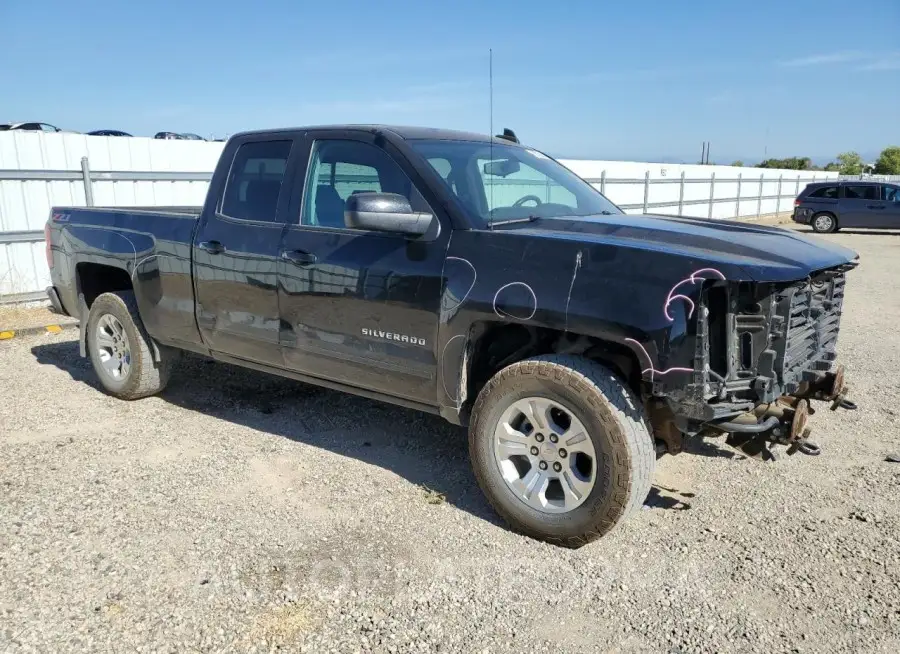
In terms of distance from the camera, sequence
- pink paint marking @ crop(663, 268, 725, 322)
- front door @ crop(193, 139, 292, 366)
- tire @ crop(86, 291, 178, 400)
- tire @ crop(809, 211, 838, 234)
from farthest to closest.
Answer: tire @ crop(809, 211, 838, 234) < tire @ crop(86, 291, 178, 400) < front door @ crop(193, 139, 292, 366) < pink paint marking @ crop(663, 268, 725, 322)

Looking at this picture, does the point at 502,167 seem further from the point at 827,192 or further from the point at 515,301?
the point at 827,192

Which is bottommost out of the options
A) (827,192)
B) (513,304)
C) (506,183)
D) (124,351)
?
(124,351)

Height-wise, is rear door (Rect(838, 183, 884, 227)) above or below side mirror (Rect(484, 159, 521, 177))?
below

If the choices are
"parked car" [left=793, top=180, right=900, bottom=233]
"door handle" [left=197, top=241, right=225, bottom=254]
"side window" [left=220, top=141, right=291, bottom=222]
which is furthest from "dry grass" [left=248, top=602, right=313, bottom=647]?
"parked car" [left=793, top=180, right=900, bottom=233]

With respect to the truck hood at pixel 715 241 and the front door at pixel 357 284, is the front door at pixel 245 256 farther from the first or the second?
the truck hood at pixel 715 241

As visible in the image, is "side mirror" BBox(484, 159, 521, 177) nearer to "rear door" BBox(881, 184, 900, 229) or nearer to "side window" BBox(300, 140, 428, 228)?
"side window" BBox(300, 140, 428, 228)

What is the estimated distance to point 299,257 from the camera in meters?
4.09

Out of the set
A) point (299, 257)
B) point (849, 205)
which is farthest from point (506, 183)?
point (849, 205)

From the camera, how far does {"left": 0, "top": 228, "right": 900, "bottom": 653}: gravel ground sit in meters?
2.77

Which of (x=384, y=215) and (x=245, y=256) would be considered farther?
(x=245, y=256)

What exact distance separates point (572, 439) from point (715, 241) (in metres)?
1.10

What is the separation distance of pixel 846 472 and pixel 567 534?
195 centimetres

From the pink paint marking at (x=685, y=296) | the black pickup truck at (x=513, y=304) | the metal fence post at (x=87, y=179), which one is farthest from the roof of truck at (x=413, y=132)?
the metal fence post at (x=87, y=179)

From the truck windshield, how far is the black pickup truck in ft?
0.05
